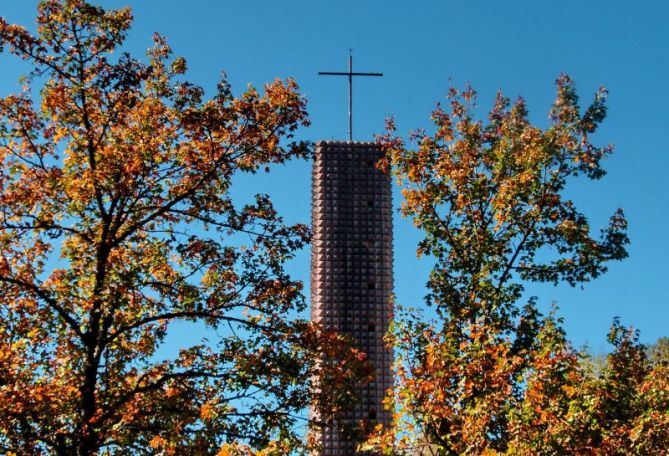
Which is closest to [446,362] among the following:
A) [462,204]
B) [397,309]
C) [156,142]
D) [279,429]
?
[397,309]

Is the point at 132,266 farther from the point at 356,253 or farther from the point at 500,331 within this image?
the point at 356,253

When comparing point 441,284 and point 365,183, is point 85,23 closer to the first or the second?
point 441,284

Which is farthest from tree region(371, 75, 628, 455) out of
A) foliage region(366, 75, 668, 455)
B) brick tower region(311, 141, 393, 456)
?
brick tower region(311, 141, 393, 456)

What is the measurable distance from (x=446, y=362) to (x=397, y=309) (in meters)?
1.83

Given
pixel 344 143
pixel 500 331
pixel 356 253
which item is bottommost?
pixel 500 331

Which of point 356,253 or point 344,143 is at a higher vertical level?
point 344,143

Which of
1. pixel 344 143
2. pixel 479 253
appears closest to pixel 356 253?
pixel 344 143

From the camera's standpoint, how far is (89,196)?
48.1 feet

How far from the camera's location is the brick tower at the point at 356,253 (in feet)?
95.5

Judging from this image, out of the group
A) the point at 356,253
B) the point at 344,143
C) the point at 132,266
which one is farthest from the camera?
the point at 344,143

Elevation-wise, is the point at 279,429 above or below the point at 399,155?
below

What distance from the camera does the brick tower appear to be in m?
29.1

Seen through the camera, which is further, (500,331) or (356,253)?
(356,253)

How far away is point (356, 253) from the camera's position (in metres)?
30.8
